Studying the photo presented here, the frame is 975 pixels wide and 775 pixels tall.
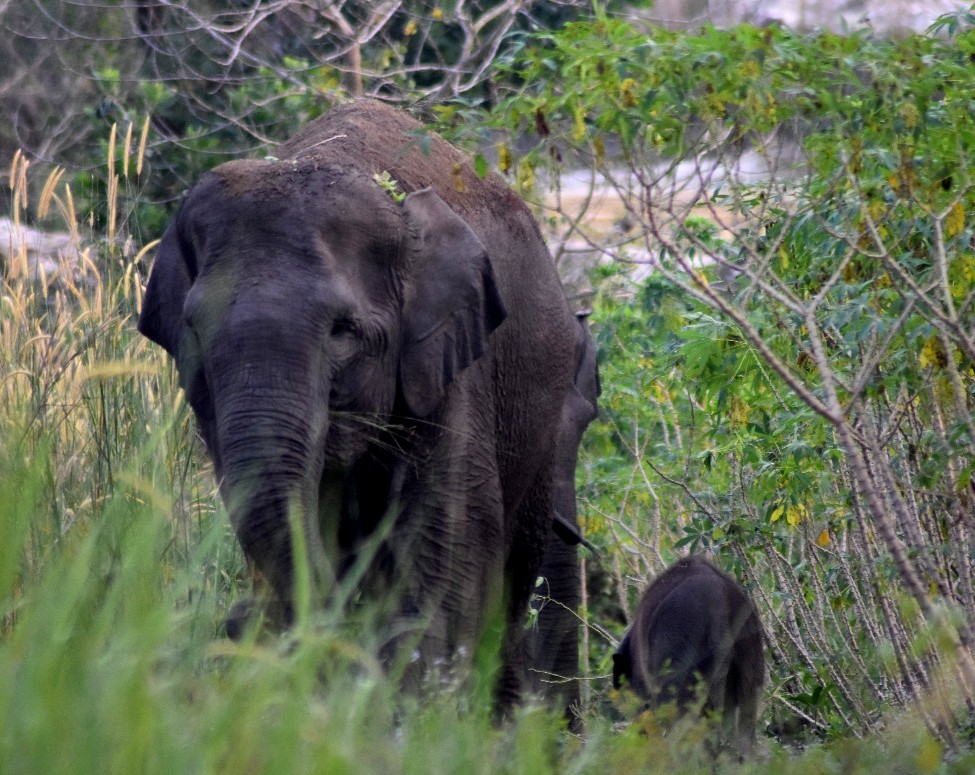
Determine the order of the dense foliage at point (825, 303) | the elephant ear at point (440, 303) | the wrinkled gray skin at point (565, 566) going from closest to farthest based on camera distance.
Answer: the dense foliage at point (825, 303)
the elephant ear at point (440, 303)
the wrinkled gray skin at point (565, 566)

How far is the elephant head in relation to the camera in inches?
198

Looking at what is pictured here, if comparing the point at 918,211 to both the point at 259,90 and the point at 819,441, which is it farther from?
the point at 259,90

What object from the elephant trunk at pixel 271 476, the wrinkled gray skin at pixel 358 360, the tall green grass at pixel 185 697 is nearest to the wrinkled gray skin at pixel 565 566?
the wrinkled gray skin at pixel 358 360

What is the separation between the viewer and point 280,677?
3.29 metres

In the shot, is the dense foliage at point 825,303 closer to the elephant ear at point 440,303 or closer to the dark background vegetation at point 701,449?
the dark background vegetation at point 701,449

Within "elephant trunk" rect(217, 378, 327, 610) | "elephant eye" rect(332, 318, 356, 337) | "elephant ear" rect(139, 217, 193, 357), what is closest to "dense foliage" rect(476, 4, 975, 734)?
"elephant eye" rect(332, 318, 356, 337)

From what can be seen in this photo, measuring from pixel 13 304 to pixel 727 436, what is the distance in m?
2.94

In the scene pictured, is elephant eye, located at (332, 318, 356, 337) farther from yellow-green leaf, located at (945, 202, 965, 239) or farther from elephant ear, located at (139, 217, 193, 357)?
yellow-green leaf, located at (945, 202, 965, 239)

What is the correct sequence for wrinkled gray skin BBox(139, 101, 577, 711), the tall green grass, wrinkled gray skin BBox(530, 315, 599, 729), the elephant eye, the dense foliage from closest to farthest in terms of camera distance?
the tall green grass
the dense foliage
wrinkled gray skin BBox(139, 101, 577, 711)
the elephant eye
wrinkled gray skin BBox(530, 315, 599, 729)

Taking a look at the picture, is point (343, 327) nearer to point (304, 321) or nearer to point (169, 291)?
point (304, 321)

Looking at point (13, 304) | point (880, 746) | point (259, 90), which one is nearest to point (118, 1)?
point (259, 90)

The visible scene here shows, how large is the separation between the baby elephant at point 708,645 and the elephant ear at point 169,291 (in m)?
1.95

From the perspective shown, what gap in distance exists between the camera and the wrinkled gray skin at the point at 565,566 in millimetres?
7691

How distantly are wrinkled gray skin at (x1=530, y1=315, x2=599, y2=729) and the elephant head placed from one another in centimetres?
175
